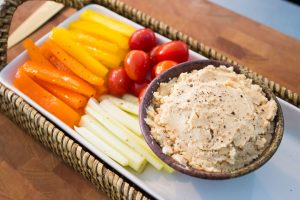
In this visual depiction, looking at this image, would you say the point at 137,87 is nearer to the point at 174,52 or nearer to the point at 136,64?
the point at 136,64

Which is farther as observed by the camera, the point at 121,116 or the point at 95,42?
the point at 95,42

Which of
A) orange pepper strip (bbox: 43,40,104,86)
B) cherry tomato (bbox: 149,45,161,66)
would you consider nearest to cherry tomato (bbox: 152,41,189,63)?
cherry tomato (bbox: 149,45,161,66)

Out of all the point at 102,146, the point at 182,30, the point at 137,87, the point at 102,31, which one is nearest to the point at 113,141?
the point at 102,146

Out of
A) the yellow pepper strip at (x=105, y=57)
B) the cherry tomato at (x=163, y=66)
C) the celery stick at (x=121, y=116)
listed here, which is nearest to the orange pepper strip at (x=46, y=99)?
the celery stick at (x=121, y=116)

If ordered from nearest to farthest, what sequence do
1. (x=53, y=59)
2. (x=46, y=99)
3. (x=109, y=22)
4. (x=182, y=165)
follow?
(x=182, y=165) → (x=46, y=99) → (x=53, y=59) → (x=109, y=22)

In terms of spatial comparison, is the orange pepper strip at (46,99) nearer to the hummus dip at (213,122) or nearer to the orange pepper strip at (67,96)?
the orange pepper strip at (67,96)

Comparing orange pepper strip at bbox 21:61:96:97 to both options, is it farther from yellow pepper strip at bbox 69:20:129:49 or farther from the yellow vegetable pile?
yellow pepper strip at bbox 69:20:129:49
